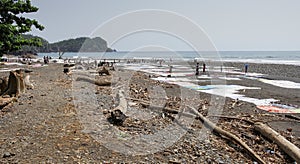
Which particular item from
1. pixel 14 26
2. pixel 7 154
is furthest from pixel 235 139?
pixel 14 26

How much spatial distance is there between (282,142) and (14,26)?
7921mm

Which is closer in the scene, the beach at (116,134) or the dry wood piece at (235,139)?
the beach at (116,134)

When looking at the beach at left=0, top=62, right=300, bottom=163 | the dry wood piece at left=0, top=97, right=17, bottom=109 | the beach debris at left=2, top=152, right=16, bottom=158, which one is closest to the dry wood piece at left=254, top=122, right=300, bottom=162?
the beach at left=0, top=62, right=300, bottom=163

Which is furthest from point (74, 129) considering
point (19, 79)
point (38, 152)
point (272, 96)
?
point (272, 96)

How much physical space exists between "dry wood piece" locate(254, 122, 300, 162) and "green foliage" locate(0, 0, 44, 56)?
7.18m

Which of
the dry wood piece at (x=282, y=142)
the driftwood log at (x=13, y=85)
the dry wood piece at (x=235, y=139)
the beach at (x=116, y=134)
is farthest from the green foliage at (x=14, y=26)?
the dry wood piece at (x=282, y=142)

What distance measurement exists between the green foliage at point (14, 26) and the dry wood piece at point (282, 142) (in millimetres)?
7182

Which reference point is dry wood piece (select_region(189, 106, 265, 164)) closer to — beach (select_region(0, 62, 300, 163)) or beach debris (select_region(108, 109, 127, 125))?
beach (select_region(0, 62, 300, 163))

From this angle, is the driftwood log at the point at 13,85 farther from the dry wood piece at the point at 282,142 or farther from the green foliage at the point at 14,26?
the dry wood piece at the point at 282,142

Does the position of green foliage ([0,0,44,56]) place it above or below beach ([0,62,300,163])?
above

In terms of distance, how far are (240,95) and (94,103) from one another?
9.49m

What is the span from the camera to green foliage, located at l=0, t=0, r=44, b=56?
6.88m

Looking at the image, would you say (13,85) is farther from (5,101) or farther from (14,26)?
(14,26)

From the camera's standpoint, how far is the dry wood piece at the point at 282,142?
21.2 ft
